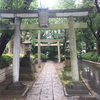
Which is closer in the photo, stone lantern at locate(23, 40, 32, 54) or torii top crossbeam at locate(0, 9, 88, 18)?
torii top crossbeam at locate(0, 9, 88, 18)

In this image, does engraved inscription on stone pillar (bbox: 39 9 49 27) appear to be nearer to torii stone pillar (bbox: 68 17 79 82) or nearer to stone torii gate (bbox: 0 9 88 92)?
stone torii gate (bbox: 0 9 88 92)

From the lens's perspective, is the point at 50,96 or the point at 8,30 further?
the point at 8,30

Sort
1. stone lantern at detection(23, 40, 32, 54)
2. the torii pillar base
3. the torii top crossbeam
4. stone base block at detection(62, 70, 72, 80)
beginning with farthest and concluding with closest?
stone lantern at detection(23, 40, 32, 54) < stone base block at detection(62, 70, 72, 80) < the torii top crossbeam < the torii pillar base

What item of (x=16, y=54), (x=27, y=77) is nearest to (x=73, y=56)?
(x=16, y=54)

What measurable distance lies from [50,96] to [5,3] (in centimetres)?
542

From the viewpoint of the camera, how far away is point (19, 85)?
13.6 feet

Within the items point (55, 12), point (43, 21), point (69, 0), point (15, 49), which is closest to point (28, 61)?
point (15, 49)

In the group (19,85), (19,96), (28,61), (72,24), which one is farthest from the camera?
(28,61)

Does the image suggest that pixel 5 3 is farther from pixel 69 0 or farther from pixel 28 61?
pixel 69 0

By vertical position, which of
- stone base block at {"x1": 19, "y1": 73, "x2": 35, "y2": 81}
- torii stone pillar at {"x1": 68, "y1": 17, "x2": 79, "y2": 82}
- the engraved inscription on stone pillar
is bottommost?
stone base block at {"x1": 19, "y1": 73, "x2": 35, "y2": 81}

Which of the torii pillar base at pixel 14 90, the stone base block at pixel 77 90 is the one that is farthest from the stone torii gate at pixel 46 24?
the torii pillar base at pixel 14 90

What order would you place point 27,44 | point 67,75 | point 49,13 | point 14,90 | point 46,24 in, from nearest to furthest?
1. point 14,90
2. point 46,24
3. point 49,13
4. point 67,75
5. point 27,44

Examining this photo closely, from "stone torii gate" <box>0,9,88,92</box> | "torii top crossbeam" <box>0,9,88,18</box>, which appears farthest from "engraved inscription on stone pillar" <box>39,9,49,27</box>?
"torii top crossbeam" <box>0,9,88,18</box>

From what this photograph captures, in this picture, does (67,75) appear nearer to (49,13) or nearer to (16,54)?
(16,54)
